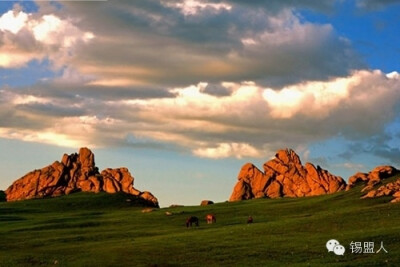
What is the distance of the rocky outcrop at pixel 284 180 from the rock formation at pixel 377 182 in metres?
22.7

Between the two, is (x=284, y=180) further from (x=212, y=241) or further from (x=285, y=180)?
(x=212, y=241)

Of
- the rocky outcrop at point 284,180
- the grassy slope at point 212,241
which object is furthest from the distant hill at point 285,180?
the grassy slope at point 212,241

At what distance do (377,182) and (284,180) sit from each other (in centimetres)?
6025

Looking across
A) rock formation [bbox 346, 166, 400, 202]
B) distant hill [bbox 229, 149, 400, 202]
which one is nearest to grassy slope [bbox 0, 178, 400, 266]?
rock formation [bbox 346, 166, 400, 202]

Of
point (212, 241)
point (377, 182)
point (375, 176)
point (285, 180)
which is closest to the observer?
point (212, 241)

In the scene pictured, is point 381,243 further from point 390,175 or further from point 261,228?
point 390,175

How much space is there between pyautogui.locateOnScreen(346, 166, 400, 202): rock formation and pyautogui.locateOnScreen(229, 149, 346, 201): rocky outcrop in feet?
74.6

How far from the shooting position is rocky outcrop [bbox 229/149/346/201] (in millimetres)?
172913

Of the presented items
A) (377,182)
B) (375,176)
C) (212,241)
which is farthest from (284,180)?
(212,241)

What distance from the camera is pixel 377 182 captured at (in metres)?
124

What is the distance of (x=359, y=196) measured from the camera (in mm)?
116562

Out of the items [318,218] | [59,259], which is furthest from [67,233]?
[318,218]

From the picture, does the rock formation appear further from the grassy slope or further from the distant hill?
the distant hill

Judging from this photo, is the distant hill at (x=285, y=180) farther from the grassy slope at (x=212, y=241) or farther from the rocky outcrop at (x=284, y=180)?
the grassy slope at (x=212, y=241)
